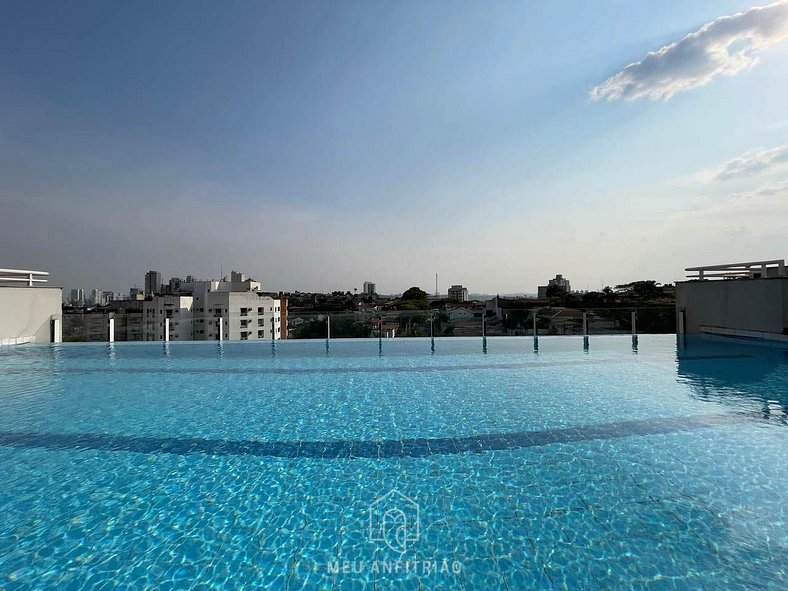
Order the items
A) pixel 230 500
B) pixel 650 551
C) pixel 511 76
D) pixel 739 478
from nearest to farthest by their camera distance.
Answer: pixel 650 551
pixel 230 500
pixel 739 478
pixel 511 76

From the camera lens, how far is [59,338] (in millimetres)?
11938

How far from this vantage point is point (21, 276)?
11.7m

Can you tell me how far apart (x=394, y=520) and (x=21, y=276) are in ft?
50.8

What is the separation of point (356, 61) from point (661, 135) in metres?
10.8

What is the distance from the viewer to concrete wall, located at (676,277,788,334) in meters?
9.95

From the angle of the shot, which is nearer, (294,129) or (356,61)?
(356,61)

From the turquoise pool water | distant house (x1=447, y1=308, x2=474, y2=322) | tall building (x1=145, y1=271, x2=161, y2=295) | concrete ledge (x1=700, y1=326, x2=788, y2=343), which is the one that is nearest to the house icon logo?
the turquoise pool water

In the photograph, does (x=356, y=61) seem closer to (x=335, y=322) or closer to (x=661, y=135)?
(x=335, y=322)

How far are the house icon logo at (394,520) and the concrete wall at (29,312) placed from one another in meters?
14.3

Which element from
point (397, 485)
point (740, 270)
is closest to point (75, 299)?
point (397, 485)

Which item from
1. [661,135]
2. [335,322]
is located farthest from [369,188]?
[661,135]

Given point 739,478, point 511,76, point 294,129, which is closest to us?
point 739,478

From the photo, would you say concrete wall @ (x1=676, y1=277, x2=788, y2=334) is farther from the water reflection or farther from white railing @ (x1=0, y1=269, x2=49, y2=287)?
white railing @ (x1=0, y1=269, x2=49, y2=287)

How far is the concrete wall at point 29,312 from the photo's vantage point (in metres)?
11.0
